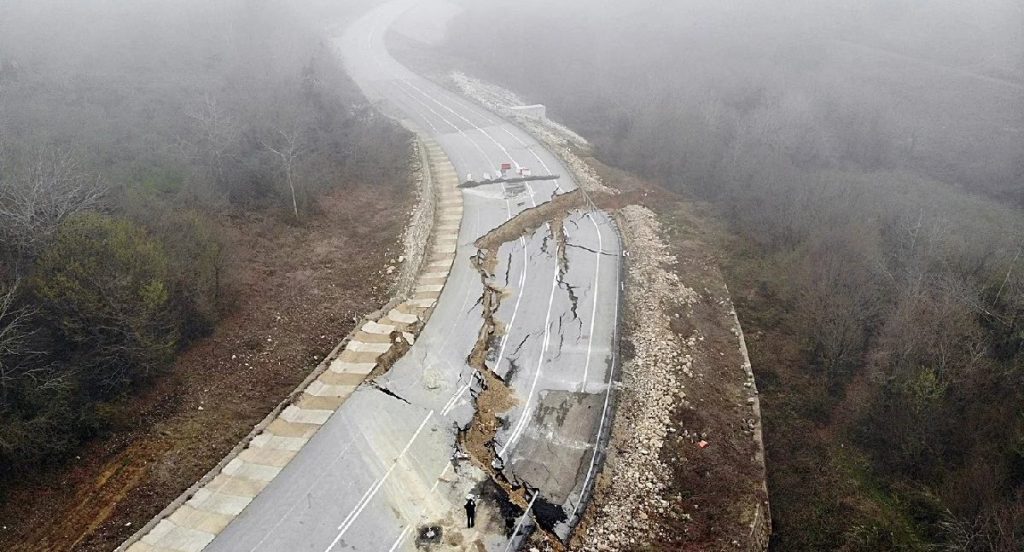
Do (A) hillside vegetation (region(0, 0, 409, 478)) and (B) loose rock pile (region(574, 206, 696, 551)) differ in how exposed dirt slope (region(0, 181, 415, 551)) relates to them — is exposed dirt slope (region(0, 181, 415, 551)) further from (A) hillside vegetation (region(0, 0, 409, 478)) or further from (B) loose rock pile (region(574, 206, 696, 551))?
(B) loose rock pile (region(574, 206, 696, 551))

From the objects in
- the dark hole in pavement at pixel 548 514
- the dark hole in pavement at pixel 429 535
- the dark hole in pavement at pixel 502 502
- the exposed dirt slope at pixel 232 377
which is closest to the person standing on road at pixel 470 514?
the dark hole in pavement at pixel 502 502

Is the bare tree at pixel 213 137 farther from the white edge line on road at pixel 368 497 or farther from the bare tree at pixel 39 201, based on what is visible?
the white edge line on road at pixel 368 497

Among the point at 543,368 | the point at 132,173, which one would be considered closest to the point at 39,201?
the point at 132,173

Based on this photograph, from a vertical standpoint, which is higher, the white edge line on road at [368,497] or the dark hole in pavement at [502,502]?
the dark hole in pavement at [502,502]

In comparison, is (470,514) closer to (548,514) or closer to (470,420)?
(548,514)

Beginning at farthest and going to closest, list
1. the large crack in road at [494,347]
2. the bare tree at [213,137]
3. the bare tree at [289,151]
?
the bare tree at [213,137]
the bare tree at [289,151]
the large crack in road at [494,347]

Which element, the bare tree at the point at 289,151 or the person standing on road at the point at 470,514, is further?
the bare tree at the point at 289,151

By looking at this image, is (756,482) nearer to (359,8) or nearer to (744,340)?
(744,340)
